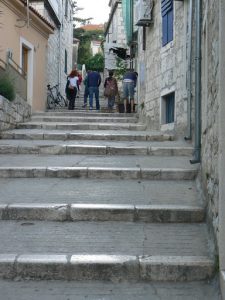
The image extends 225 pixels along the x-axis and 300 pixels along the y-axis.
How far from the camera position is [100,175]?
5984 mm

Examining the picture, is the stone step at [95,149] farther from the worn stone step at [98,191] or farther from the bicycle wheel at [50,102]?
the bicycle wheel at [50,102]

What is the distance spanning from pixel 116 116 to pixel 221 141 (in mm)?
10322

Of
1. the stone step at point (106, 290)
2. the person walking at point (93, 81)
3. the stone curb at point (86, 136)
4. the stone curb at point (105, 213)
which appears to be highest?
the person walking at point (93, 81)

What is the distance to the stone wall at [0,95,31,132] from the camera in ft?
30.5

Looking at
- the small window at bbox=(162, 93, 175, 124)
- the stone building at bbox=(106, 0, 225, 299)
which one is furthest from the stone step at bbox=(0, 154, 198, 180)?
the small window at bbox=(162, 93, 175, 124)

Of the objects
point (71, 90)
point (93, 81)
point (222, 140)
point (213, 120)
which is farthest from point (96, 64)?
point (222, 140)

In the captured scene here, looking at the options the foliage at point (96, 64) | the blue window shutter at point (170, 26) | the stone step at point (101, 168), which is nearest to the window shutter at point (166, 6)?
the blue window shutter at point (170, 26)

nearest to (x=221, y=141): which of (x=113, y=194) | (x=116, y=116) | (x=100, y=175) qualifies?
(x=113, y=194)

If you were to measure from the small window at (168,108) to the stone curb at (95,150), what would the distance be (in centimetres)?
247

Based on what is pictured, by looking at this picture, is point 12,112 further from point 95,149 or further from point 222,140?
point 222,140

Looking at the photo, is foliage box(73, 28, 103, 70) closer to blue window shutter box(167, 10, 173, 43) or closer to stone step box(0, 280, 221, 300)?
blue window shutter box(167, 10, 173, 43)

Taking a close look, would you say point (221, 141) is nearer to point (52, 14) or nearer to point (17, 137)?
point (17, 137)

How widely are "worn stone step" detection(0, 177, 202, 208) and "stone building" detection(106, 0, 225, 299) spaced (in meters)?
0.33

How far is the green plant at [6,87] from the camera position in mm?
9422
